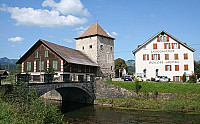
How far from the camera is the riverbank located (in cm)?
1956

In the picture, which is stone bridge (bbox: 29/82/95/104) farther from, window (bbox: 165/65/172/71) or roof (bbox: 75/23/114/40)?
window (bbox: 165/65/172/71)

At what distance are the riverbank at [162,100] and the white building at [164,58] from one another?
8281mm

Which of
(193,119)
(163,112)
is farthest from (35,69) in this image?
(193,119)

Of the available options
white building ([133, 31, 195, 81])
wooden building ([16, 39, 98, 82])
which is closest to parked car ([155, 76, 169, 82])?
white building ([133, 31, 195, 81])

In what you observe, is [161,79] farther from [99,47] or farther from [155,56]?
[99,47]

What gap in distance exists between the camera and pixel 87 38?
114 feet

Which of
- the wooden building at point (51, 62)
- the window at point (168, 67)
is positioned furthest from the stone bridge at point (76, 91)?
the window at point (168, 67)

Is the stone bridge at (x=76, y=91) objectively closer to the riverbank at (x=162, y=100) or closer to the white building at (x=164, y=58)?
the riverbank at (x=162, y=100)

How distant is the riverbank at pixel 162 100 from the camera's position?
64.2 feet

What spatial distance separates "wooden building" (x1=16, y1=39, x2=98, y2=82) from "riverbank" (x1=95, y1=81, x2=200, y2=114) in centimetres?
537

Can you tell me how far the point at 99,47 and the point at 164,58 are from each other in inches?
488

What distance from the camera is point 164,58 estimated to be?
106 feet

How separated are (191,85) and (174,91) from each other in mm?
2989

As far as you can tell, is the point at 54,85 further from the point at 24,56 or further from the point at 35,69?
the point at 24,56
